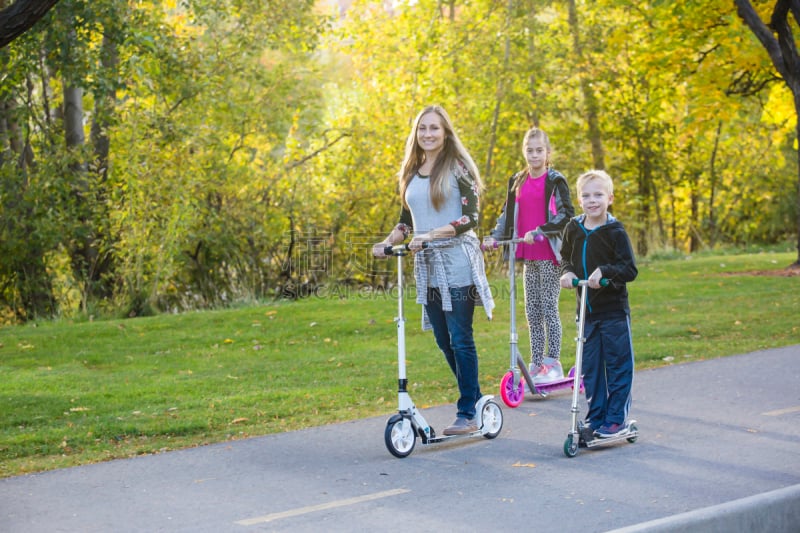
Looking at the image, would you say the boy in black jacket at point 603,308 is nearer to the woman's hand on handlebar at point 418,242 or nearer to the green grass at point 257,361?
the woman's hand on handlebar at point 418,242

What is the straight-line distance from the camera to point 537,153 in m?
8.61

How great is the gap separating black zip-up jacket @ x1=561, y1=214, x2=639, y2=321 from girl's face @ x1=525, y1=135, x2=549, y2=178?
1660 mm

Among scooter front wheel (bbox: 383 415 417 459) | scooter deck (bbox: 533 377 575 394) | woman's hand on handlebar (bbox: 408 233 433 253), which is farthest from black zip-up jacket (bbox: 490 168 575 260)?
scooter front wheel (bbox: 383 415 417 459)

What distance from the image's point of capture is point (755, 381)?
923 centimetres

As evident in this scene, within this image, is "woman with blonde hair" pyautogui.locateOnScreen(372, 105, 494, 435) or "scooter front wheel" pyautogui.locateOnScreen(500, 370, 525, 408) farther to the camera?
"scooter front wheel" pyautogui.locateOnScreen(500, 370, 525, 408)

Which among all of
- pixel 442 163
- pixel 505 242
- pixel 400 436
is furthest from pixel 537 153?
pixel 400 436

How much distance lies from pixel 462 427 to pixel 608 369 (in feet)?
3.41

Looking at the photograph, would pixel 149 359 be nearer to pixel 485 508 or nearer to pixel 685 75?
pixel 485 508

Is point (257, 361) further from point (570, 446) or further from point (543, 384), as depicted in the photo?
point (570, 446)

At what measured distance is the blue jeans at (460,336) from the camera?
7055mm

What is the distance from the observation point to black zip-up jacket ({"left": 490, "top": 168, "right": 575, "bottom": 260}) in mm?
8398

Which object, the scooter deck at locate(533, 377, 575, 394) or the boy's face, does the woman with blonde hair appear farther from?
the scooter deck at locate(533, 377, 575, 394)

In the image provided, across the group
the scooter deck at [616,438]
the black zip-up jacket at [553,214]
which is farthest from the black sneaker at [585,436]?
the black zip-up jacket at [553,214]

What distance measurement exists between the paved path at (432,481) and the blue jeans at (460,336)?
32 centimetres
